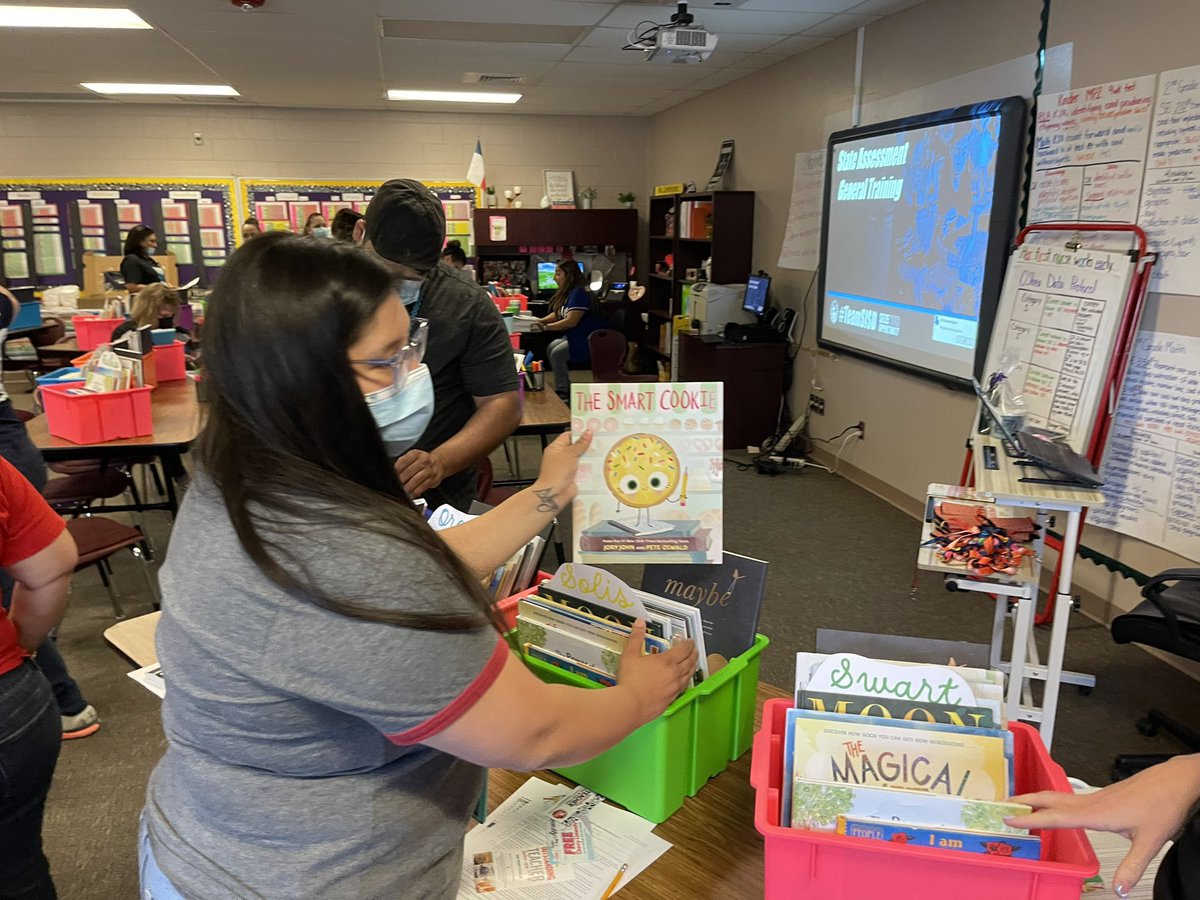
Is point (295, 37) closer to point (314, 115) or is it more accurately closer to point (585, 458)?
point (314, 115)

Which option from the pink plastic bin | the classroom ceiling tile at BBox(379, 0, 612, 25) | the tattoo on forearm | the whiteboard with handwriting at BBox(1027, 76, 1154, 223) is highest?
the classroom ceiling tile at BBox(379, 0, 612, 25)

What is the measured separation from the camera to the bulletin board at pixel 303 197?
8.60 m

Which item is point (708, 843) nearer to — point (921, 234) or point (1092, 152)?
point (1092, 152)

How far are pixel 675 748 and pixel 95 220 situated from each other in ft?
30.8

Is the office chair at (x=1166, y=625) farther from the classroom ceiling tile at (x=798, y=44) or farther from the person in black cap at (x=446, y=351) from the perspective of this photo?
the classroom ceiling tile at (x=798, y=44)

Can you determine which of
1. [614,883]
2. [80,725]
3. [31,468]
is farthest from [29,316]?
[614,883]

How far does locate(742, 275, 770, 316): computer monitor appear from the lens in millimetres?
5953

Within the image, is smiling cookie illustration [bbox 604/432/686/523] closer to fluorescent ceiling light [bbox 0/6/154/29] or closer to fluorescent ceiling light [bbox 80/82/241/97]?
fluorescent ceiling light [bbox 0/6/154/29]

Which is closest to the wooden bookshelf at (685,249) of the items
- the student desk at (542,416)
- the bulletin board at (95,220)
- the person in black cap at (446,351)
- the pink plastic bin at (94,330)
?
the student desk at (542,416)

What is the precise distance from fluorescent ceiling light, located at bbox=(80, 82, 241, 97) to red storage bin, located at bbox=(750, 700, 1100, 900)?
7.82m

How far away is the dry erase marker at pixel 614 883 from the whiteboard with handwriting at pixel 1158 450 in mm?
2778

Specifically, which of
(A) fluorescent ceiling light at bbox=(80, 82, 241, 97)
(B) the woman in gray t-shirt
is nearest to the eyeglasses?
(B) the woman in gray t-shirt

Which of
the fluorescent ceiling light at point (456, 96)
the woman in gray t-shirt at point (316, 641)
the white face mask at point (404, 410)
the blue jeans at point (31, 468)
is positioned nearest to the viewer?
the woman in gray t-shirt at point (316, 641)

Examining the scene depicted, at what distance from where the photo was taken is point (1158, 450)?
3057 millimetres
